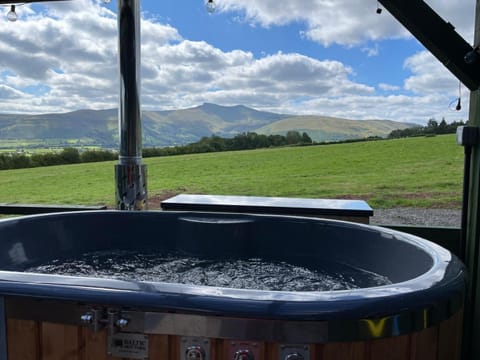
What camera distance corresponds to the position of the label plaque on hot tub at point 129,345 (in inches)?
38.9

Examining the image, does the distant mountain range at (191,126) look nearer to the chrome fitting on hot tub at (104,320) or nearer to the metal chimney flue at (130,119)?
the metal chimney flue at (130,119)

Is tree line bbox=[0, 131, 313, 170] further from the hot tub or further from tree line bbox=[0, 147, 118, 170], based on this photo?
the hot tub

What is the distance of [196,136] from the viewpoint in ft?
19.2

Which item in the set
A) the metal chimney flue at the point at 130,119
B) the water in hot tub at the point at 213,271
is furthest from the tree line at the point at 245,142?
the water in hot tub at the point at 213,271

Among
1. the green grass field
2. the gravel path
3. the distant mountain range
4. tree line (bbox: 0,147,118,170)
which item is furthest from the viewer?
tree line (bbox: 0,147,118,170)

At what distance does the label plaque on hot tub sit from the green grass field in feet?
15.8

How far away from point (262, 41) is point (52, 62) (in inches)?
145

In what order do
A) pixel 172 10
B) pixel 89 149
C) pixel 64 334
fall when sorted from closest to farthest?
pixel 64 334 → pixel 172 10 → pixel 89 149

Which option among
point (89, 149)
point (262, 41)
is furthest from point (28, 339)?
point (262, 41)

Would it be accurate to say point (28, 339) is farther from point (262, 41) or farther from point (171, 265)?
point (262, 41)

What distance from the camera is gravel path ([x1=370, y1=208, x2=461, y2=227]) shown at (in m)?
3.88

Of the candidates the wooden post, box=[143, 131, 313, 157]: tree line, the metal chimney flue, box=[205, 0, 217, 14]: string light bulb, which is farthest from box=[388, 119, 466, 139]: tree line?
the metal chimney flue

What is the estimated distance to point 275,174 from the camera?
7.21 metres

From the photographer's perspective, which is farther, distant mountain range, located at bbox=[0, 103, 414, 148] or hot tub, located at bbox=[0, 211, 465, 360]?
distant mountain range, located at bbox=[0, 103, 414, 148]
